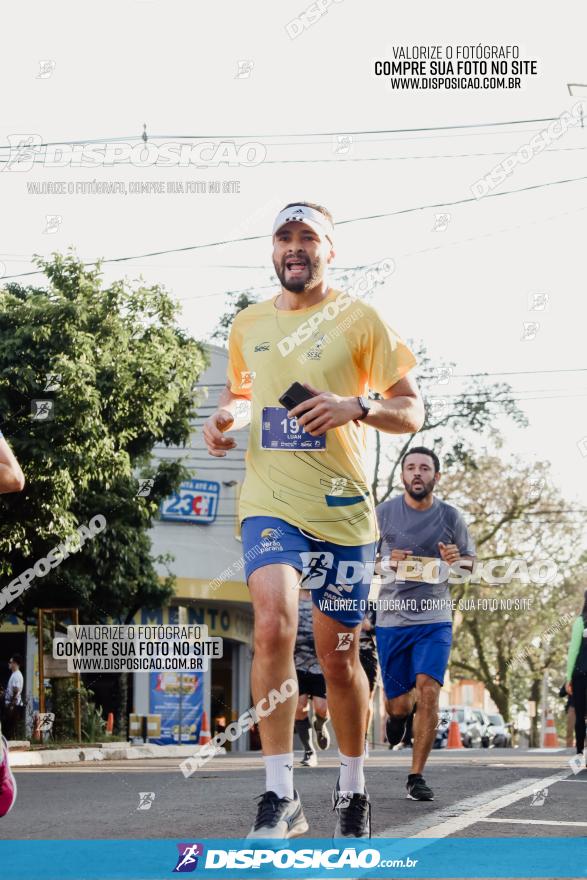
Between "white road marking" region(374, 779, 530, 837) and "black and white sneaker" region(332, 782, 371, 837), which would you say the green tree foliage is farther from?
"black and white sneaker" region(332, 782, 371, 837)

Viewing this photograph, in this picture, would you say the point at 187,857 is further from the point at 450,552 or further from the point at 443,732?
the point at 443,732

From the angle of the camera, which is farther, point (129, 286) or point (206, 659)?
point (206, 659)

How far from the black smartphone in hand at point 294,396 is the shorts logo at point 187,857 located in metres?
1.51

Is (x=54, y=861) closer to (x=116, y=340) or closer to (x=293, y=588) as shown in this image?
(x=293, y=588)

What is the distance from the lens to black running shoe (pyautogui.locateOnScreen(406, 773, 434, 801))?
24.1 feet

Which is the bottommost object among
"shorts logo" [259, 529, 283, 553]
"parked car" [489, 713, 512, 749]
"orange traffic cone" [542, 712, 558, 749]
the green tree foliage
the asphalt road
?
"parked car" [489, 713, 512, 749]

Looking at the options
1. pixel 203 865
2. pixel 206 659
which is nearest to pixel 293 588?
pixel 203 865

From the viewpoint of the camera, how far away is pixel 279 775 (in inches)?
186

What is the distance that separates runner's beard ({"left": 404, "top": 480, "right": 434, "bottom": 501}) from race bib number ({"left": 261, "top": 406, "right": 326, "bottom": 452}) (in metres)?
3.39

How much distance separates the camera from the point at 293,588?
192 inches

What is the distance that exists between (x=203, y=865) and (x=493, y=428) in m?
31.6

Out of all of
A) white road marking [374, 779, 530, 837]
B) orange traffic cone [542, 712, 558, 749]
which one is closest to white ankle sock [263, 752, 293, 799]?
white road marking [374, 779, 530, 837]

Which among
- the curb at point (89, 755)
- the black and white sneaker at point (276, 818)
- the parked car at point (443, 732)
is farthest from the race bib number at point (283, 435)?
the parked car at point (443, 732)

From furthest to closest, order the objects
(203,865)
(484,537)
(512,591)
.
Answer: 1. (512,591)
2. (484,537)
3. (203,865)
